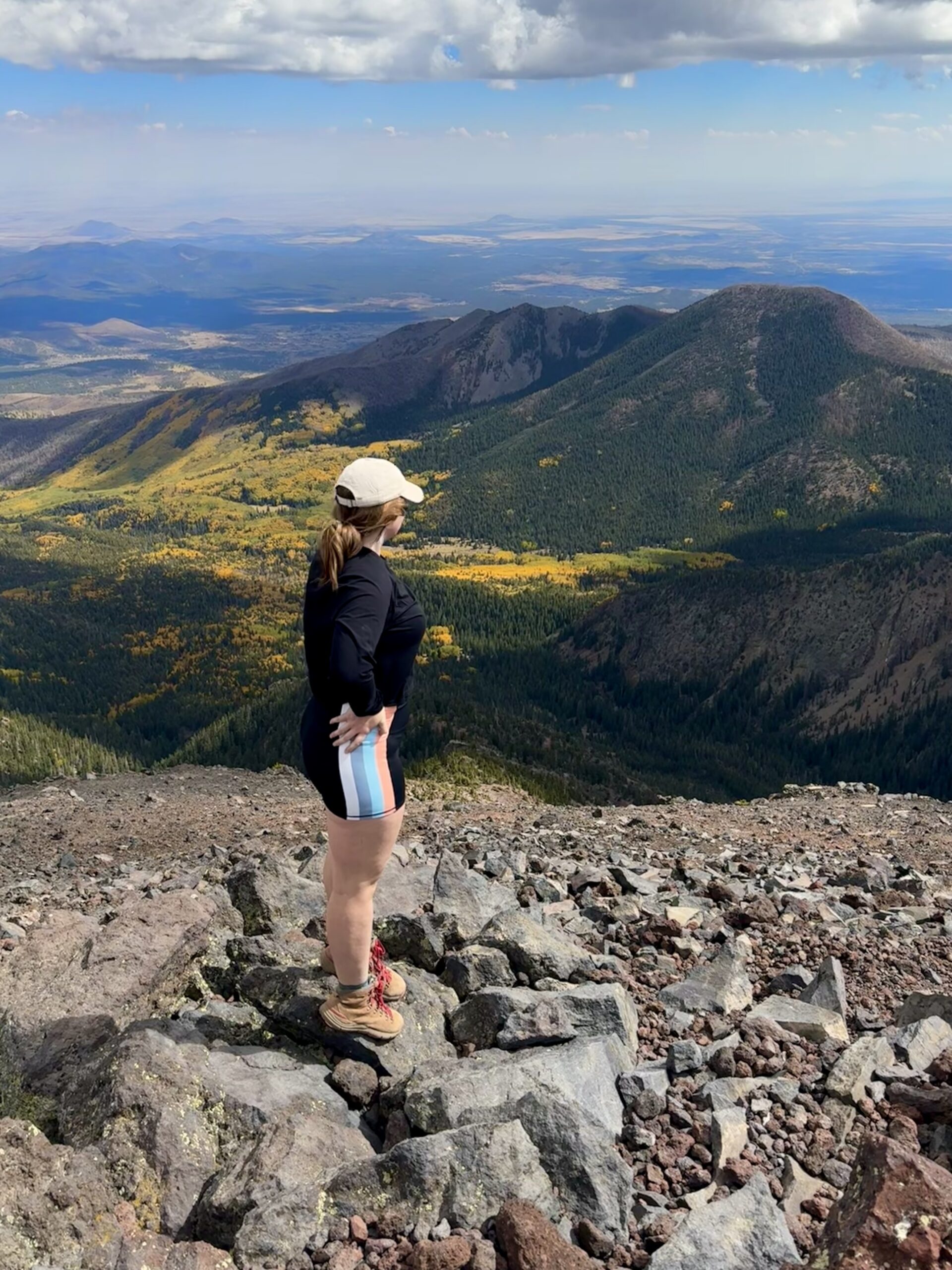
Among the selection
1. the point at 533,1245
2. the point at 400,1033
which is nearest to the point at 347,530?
the point at 400,1033

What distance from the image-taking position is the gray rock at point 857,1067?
7.93 m

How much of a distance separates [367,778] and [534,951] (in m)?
3.25

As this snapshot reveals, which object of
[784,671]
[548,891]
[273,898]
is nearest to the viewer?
[273,898]

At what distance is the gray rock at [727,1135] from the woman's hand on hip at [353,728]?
4205 mm

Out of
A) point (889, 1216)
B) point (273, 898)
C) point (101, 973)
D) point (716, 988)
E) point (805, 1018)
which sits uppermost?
point (889, 1216)

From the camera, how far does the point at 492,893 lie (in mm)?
13289

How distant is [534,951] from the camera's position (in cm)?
1020

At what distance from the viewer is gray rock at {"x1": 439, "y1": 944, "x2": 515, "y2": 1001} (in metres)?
9.84

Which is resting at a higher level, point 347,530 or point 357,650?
point 347,530

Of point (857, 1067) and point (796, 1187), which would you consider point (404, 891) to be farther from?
point (796, 1187)

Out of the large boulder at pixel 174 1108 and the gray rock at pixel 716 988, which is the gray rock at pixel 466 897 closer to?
the gray rock at pixel 716 988

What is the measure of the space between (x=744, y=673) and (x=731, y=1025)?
109 metres

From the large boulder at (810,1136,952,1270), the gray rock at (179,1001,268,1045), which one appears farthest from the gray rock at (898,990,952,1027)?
the gray rock at (179,1001,268,1045)

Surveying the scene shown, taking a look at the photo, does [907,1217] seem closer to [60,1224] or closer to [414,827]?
[60,1224]
